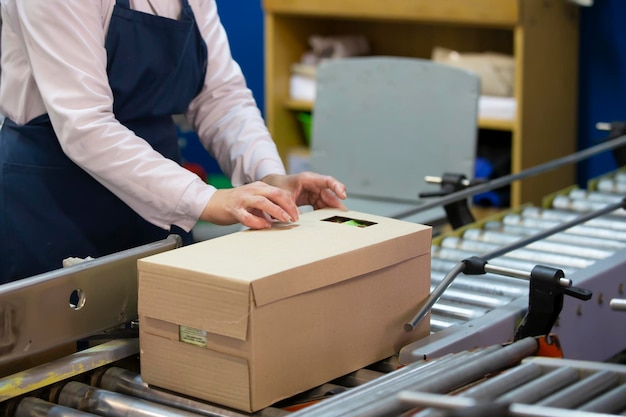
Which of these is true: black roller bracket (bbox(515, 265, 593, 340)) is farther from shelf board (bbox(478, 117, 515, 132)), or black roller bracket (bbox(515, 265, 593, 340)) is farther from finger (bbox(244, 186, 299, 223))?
shelf board (bbox(478, 117, 515, 132))

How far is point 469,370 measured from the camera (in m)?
1.33

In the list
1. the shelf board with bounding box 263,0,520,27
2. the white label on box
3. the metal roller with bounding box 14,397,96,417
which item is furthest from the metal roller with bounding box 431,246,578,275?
the shelf board with bounding box 263,0,520,27

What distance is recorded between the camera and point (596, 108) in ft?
13.1

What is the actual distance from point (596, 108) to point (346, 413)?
10.0 feet

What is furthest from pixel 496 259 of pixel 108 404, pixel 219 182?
pixel 219 182

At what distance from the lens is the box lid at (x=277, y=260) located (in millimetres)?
1335

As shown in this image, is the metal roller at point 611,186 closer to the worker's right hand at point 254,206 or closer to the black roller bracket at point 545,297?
the black roller bracket at point 545,297

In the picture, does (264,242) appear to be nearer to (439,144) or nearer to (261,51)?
(439,144)

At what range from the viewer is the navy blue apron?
1.85m

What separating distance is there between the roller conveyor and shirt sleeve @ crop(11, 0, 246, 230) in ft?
0.82

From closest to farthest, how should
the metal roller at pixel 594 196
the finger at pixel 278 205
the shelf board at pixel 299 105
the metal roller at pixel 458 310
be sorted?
1. the finger at pixel 278 205
2. the metal roller at pixel 458 310
3. the metal roller at pixel 594 196
4. the shelf board at pixel 299 105

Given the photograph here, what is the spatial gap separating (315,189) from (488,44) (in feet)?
8.43

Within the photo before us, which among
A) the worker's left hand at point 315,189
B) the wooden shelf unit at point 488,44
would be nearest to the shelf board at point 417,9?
the wooden shelf unit at point 488,44

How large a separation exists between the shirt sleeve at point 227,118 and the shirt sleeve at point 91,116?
30cm
